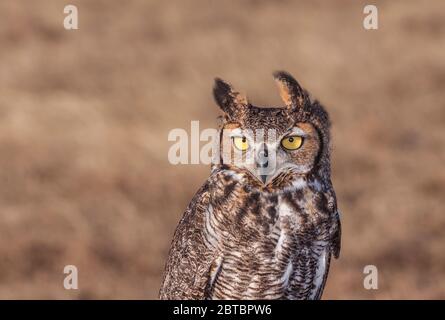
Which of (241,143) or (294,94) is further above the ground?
(294,94)

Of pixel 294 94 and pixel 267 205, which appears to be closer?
pixel 294 94

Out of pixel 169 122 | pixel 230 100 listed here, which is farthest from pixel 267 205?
pixel 169 122

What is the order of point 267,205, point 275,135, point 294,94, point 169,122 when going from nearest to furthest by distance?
point 275,135 < point 294,94 < point 267,205 < point 169,122

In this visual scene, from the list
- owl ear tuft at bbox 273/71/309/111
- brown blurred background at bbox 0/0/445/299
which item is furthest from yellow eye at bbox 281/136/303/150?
brown blurred background at bbox 0/0/445/299

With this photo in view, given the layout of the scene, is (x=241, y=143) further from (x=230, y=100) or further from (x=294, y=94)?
(x=294, y=94)

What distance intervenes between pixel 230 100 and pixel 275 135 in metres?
0.26

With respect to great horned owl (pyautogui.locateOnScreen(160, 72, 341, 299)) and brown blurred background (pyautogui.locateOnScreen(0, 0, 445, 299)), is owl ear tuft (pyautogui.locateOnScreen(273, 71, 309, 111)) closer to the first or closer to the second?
great horned owl (pyautogui.locateOnScreen(160, 72, 341, 299))

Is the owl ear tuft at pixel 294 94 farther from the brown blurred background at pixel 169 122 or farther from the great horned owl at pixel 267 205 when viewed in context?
the brown blurred background at pixel 169 122

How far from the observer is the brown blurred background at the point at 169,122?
866 cm

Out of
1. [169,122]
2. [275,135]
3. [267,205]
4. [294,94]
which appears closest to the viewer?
[275,135]

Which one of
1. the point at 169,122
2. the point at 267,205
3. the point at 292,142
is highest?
the point at 169,122

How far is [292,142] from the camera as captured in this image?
4.46 m

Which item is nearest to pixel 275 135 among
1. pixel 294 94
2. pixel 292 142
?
pixel 292 142

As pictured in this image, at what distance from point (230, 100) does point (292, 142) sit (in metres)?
0.30
